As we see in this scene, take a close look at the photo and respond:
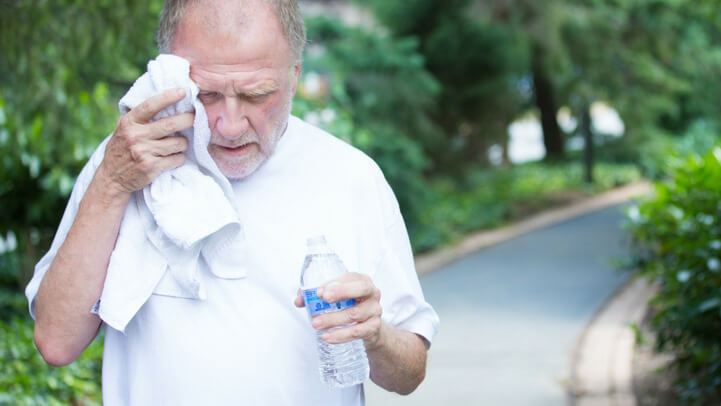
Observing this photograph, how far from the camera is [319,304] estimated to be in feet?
6.04

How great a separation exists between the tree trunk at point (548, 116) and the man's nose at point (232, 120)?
21.4 metres

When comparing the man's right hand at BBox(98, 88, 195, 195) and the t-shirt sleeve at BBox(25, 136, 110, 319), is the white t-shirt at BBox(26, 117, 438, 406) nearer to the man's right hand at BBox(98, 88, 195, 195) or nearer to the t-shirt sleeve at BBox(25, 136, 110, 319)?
the t-shirt sleeve at BBox(25, 136, 110, 319)

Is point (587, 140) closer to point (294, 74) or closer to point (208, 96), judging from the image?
point (294, 74)

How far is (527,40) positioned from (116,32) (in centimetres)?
1336

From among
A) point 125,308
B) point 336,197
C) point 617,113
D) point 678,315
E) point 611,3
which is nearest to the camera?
point 125,308

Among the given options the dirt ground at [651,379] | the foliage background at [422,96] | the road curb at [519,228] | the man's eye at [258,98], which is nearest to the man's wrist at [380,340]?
the man's eye at [258,98]

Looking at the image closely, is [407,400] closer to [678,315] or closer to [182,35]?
[678,315]

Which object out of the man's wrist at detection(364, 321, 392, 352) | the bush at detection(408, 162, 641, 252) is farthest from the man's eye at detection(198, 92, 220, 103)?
the bush at detection(408, 162, 641, 252)

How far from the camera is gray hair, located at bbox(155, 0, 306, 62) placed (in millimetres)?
2014

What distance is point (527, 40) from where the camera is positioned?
17.3 m

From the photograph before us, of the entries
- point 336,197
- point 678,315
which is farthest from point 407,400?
point 336,197

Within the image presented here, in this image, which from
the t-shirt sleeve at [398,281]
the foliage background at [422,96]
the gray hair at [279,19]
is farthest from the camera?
the foliage background at [422,96]

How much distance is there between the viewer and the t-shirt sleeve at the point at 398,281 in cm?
213

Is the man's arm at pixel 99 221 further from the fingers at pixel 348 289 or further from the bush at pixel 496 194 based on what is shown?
the bush at pixel 496 194
